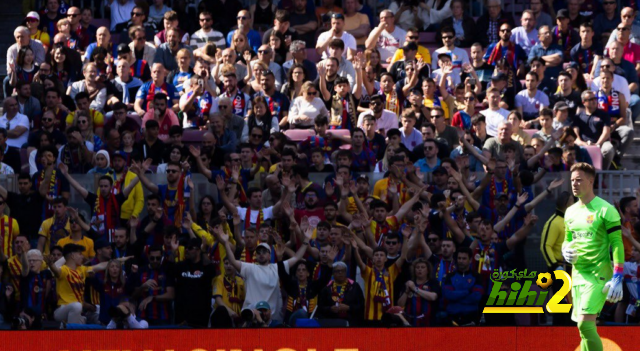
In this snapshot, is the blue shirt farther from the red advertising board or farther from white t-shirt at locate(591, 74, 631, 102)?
the red advertising board

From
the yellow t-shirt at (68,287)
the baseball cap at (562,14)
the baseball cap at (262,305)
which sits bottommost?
the baseball cap at (262,305)

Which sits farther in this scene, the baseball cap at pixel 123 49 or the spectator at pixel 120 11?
the spectator at pixel 120 11

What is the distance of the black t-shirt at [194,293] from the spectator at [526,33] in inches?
288

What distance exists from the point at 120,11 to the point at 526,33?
6.53 m

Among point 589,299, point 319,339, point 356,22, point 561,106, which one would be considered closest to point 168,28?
point 356,22

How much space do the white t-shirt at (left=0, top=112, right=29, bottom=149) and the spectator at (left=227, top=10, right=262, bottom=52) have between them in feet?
12.6

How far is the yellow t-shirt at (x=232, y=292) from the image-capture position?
1559cm

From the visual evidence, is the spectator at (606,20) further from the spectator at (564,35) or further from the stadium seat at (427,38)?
the stadium seat at (427,38)

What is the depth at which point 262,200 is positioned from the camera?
54.7 feet

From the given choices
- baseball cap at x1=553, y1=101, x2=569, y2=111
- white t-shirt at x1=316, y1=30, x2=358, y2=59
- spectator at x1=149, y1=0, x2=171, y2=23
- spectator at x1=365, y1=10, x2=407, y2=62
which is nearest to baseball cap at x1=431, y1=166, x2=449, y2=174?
baseball cap at x1=553, y1=101, x2=569, y2=111

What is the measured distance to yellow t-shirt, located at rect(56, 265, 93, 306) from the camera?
1552cm

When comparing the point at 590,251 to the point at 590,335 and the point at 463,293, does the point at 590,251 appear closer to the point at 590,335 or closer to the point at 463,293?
the point at 590,335

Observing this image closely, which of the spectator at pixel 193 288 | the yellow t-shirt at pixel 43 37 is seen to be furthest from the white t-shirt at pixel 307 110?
the yellow t-shirt at pixel 43 37

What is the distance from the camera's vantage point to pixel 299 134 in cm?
1777
